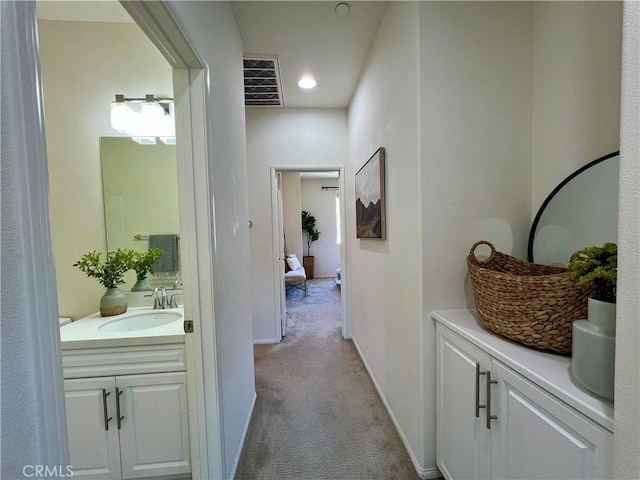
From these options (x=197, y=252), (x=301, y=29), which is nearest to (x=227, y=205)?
(x=197, y=252)

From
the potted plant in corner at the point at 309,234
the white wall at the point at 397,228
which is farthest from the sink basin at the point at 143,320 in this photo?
the potted plant in corner at the point at 309,234

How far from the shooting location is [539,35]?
4.31 ft

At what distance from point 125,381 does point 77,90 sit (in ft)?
6.00

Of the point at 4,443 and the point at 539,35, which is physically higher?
the point at 539,35

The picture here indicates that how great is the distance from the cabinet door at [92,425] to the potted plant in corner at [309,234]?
5.80 m

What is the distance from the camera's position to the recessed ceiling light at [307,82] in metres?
2.51

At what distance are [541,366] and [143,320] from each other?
6.56 feet

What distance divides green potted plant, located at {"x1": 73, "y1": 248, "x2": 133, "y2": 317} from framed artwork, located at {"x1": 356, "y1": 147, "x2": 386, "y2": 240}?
1691 mm

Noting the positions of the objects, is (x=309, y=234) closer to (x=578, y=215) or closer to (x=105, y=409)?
(x=105, y=409)

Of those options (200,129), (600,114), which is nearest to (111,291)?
(200,129)

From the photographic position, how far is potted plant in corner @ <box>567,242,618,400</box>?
2.19 feet

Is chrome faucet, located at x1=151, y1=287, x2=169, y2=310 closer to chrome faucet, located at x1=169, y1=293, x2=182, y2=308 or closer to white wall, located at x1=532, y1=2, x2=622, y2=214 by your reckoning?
chrome faucet, located at x1=169, y1=293, x2=182, y2=308

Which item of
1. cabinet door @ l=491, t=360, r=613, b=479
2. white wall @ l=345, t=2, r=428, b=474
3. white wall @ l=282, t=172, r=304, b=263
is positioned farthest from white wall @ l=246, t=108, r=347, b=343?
white wall @ l=282, t=172, r=304, b=263

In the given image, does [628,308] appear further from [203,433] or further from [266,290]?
[266,290]
